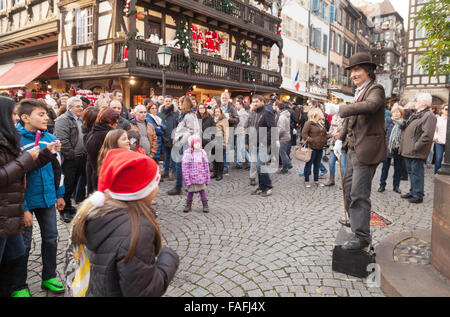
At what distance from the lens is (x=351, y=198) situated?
12.3 feet

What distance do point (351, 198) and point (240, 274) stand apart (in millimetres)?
1592

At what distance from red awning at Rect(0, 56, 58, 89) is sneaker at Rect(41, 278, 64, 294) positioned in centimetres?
1418

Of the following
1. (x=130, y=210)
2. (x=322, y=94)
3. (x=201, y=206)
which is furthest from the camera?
(x=322, y=94)

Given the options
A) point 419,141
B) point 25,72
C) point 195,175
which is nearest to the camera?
point 195,175

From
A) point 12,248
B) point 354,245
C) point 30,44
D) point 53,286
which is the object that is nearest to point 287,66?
point 30,44

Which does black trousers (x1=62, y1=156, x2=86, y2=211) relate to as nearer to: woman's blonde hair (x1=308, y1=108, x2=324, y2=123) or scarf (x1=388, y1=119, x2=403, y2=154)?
woman's blonde hair (x1=308, y1=108, x2=324, y2=123)

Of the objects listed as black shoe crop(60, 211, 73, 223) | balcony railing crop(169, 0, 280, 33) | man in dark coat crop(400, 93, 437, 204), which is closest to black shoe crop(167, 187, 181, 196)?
black shoe crop(60, 211, 73, 223)

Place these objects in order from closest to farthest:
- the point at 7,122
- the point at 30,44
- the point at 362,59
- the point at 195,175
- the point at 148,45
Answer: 1. the point at 7,122
2. the point at 362,59
3. the point at 195,175
4. the point at 148,45
5. the point at 30,44

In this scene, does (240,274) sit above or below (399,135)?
below

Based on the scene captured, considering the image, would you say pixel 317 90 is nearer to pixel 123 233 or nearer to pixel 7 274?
pixel 7 274

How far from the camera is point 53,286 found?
119 inches

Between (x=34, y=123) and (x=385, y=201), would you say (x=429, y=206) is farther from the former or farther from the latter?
(x=34, y=123)

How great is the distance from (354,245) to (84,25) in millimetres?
14864
